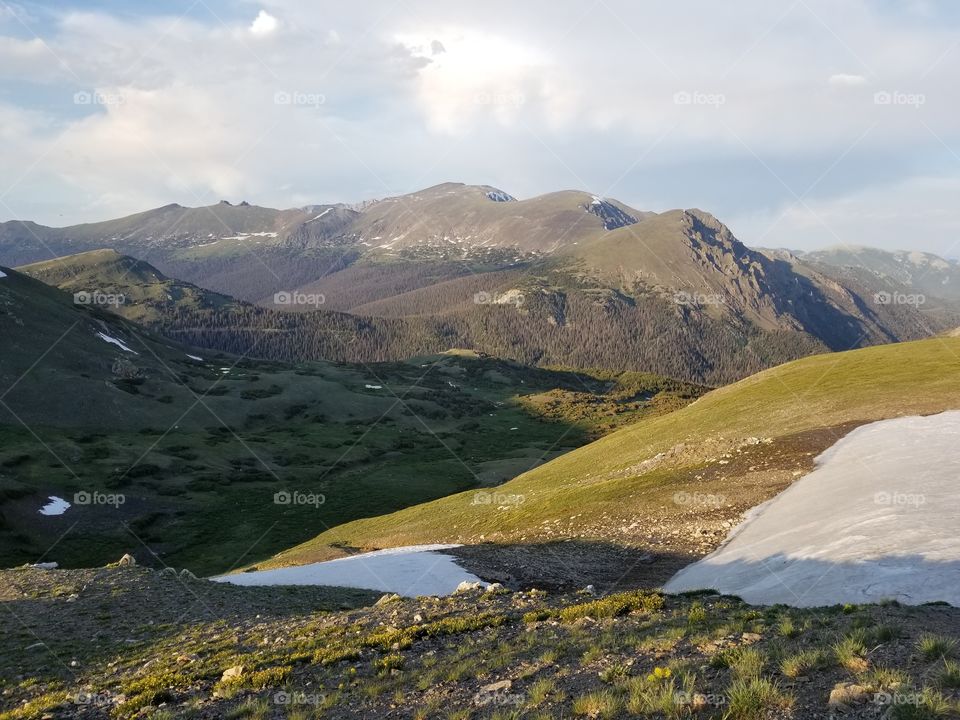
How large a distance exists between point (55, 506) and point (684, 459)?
8178 centimetres

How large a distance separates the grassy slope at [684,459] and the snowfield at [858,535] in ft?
15.3

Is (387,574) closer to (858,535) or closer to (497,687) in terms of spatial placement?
(497,687)

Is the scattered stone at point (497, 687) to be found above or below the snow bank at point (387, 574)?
above

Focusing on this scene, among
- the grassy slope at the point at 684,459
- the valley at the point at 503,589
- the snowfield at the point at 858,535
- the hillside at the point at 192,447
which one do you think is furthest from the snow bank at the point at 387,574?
the hillside at the point at 192,447

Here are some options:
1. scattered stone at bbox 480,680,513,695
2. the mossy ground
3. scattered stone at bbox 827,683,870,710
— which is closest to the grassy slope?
the mossy ground

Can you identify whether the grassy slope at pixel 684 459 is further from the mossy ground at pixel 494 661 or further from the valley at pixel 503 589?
the mossy ground at pixel 494 661

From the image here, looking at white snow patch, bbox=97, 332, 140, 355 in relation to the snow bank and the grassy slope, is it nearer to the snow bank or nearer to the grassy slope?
the grassy slope

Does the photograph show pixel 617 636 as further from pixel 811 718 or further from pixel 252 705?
pixel 252 705

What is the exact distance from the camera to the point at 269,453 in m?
125

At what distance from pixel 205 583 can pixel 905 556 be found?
33911mm

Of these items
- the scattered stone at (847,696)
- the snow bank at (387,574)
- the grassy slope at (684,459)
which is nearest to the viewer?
the scattered stone at (847,696)

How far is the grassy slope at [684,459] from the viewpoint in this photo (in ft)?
137

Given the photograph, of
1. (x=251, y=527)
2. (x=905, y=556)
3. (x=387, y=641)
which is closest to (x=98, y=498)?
(x=251, y=527)

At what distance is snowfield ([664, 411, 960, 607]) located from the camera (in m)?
21.1
